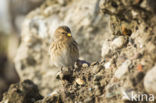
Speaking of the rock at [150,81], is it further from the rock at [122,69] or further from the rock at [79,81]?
the rock at [79,81]

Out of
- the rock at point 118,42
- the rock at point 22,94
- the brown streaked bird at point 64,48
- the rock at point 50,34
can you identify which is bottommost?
the rock at point 22,94

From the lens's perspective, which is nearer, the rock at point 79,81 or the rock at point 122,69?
the rock at point 122,69

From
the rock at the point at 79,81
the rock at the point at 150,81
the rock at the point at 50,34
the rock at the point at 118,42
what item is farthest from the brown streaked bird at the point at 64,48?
the rock at the point at 150,81

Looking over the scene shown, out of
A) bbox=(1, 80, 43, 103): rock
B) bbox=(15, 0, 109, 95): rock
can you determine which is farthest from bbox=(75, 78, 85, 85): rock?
bbox=(15, 0, 109, 95): rock

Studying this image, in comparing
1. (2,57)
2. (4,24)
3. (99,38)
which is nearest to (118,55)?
(99,38)

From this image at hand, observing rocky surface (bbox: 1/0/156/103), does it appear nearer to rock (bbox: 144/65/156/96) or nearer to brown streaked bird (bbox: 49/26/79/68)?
rock (bbox: 144/65/156/96)

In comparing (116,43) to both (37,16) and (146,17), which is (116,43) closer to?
(146,17)

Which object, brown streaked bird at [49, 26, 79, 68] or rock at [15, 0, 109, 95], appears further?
rock at [15, 0, 109, 95]
